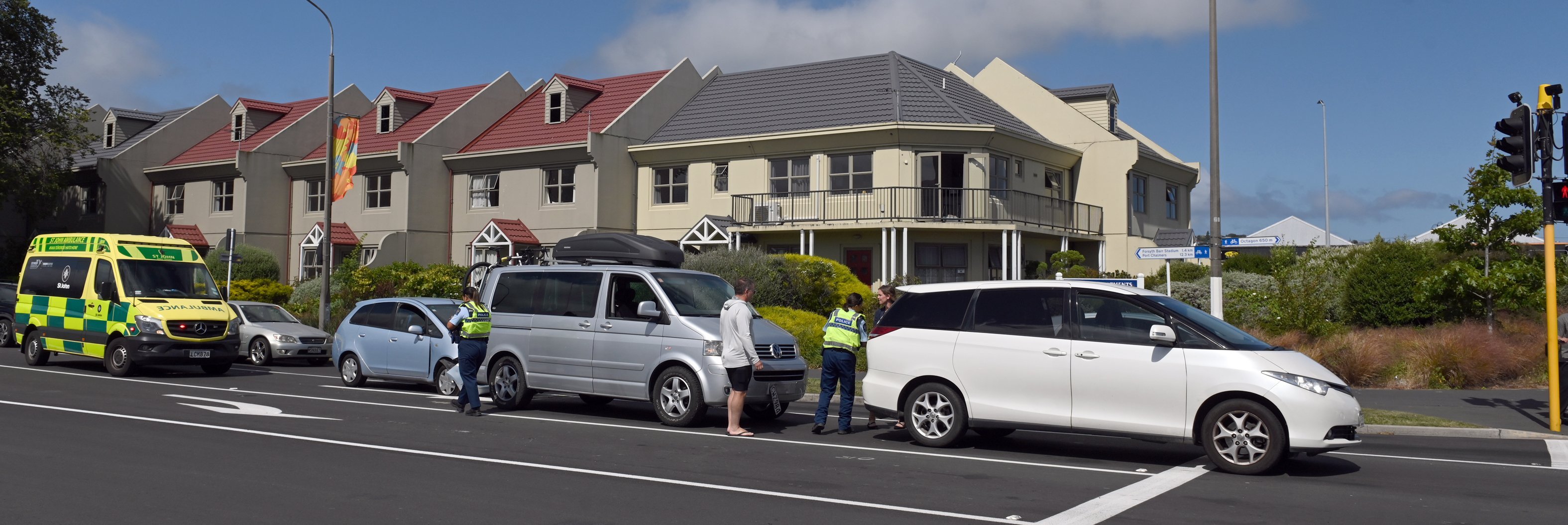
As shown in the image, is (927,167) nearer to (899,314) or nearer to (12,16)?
(899,314)

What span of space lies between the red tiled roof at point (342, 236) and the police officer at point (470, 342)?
998 inches

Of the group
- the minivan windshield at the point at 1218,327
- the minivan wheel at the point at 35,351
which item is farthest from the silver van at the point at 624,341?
the minivan wheel at the point at 35,351

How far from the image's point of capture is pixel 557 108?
1404 inches

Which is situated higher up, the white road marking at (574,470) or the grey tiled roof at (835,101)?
the grey tiled roof at (835,101)

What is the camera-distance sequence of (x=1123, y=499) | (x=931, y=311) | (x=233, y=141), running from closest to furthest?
1. (x=1123, y=499)
2. (x=931, y=311)
3. (x=233, y=141)

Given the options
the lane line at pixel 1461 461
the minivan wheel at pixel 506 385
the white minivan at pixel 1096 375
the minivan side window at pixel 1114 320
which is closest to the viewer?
the white minivan at pixel 1096 375

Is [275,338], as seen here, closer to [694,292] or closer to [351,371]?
[351,371]

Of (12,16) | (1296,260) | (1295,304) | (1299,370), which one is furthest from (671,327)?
(12,16)

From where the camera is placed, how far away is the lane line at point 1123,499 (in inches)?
279

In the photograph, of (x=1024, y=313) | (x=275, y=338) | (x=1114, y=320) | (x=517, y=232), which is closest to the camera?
(x=1114, y=320)

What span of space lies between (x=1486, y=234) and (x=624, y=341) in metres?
15.0

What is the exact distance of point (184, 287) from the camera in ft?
59.6

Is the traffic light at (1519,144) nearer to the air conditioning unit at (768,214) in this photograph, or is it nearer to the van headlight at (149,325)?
the van headlight at (149,325)

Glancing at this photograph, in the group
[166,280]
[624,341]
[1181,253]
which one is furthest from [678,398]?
[166,280]
